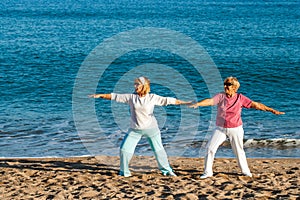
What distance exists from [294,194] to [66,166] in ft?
16.3

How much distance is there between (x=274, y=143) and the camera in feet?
50.4

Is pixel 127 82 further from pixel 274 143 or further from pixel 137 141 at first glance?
pixel 137 141

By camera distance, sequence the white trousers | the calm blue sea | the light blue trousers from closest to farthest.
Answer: the white trousers, the light blue trousers, the calm blue sea

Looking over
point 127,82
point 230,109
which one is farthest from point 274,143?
point 127,82

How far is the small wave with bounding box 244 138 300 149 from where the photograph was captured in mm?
15067

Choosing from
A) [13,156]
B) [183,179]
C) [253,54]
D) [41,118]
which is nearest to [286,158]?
[183,179]

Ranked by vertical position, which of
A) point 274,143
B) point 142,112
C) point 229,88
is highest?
point 229,88

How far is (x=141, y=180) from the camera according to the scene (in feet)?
33.0

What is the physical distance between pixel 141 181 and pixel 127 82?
16623 millimetres

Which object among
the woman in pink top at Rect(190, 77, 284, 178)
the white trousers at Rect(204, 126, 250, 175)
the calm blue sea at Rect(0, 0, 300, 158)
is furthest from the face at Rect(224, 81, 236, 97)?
the calm blue sea at Rect(0, 0, 300, 158)

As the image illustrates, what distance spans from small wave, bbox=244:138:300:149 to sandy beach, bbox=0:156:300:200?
Answer: 272cm

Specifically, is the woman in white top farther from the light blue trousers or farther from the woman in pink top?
the woman in pink top

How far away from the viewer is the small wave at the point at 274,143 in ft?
49.4

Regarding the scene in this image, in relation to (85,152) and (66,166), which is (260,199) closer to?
(66,166)
